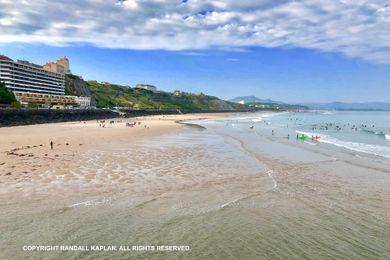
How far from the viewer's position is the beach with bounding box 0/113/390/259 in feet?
33.0

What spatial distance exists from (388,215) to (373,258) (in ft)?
15.4

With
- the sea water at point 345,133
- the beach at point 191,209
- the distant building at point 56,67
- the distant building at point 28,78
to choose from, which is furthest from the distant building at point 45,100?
the beach at point 191,209

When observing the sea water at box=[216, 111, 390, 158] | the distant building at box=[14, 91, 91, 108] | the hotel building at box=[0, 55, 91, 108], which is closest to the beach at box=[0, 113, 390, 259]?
the sea water at box=[216, 111, 390, 158]

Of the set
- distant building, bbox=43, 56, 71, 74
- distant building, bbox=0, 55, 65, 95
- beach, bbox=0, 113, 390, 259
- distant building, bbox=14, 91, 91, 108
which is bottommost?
beach, bbox=0, 113, 390, 259

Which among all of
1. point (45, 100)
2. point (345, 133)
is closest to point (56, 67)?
point (45, 100)

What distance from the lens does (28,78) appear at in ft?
385

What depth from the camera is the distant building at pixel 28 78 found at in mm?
106938

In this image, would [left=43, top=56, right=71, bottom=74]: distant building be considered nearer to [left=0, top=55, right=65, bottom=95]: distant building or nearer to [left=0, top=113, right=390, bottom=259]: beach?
[left=0, top=55, right=65, bottom=95]: distant building

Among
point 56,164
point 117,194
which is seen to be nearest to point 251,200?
point 117,194

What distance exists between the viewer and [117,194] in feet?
50.7

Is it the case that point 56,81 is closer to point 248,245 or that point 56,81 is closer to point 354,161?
point 354,161

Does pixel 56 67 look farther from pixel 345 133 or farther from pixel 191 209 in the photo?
pixel 191 209

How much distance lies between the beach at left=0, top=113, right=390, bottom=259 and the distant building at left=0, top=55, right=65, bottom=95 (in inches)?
3792

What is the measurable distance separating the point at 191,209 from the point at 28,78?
120644mm
